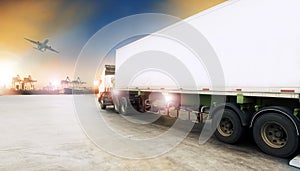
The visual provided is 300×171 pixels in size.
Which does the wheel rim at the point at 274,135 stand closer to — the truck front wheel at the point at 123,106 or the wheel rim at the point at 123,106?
the truck front wheel at the point at 123,106

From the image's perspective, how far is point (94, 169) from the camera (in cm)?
377

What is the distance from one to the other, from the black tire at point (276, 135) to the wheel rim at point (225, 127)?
2.49 feet

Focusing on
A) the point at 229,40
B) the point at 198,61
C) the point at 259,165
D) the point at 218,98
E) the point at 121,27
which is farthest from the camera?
the point at 121,27

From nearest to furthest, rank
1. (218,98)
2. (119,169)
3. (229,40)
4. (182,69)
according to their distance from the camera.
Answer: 1. (119,169)
2. (229,40)
3. (218,98)
4. (182,69)

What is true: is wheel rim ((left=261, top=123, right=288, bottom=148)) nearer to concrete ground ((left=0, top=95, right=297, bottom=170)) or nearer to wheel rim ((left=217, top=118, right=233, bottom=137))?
concrete ground ((left=0, top=95, right=297, bottom=170))

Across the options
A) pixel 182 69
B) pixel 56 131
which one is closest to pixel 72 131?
pixel 56 131

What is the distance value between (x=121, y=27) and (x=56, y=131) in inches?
258

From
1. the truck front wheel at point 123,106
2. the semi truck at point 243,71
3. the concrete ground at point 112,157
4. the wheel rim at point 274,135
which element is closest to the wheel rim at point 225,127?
the semi truck at point 243,71

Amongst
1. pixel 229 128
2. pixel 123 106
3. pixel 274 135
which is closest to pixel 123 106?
pixel 123 106

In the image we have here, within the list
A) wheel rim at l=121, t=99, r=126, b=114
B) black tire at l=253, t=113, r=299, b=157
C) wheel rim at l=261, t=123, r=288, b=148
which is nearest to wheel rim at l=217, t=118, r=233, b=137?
black tire at l=253, t=113, r=299, b=157

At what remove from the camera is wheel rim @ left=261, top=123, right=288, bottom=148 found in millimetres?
4444

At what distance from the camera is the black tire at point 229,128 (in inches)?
204

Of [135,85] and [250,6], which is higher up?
[250,6]

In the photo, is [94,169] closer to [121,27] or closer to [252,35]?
[252,35]
